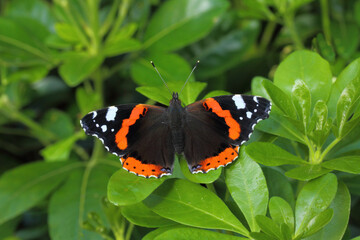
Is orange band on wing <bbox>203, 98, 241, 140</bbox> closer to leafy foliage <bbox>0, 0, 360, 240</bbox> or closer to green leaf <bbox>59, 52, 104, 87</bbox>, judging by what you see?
leafy foliage <bbox>0, 0, 360, 240</bbox>

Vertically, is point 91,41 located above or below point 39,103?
above

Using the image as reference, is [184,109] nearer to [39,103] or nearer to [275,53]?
[275,53]

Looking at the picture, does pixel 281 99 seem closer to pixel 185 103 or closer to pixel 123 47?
pixel 185 103

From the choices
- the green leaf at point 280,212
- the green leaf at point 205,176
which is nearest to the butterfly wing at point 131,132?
the green leaf at point 205,176

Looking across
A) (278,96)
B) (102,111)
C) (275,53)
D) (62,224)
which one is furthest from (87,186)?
(275,53)

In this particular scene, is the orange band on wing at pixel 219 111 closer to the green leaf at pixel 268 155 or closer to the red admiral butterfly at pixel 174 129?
the red admiral butterfly at pixel 174 129

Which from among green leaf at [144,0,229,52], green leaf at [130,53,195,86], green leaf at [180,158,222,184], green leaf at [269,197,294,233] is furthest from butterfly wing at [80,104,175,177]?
green leaf at [144,0,229,52]
